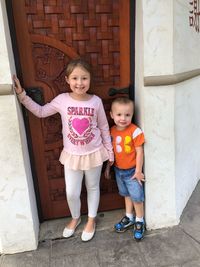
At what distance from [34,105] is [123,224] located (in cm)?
144

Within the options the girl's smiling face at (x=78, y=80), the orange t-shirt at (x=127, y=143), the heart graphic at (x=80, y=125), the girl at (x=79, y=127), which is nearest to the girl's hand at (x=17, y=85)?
the girl at (x=79, y=127)

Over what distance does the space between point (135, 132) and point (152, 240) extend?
1033 millimetres

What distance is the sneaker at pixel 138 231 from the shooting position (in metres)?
2.77

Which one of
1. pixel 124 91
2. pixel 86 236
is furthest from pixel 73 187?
pixel 124 91

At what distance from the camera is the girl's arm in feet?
7.86

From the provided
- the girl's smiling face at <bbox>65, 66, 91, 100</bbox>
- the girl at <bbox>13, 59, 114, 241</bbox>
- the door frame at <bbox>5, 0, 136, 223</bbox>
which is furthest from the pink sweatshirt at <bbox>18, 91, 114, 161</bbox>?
the door frame at <bbox>5, 0, 136, 223</bbox>

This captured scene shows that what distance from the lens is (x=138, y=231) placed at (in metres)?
2.81

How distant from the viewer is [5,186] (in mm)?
2518

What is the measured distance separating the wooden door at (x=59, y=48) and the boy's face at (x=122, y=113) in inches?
9.5

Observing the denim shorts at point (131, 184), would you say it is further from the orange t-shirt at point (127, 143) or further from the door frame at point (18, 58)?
the door frame at point (18, 58)

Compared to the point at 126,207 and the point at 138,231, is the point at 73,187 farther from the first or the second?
the point at 138,231

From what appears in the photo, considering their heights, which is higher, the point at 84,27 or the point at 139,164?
the point at 84,27

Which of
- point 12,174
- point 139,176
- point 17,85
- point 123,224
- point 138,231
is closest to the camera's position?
point 17,85

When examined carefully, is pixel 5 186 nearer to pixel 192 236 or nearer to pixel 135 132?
pixel 135 132
